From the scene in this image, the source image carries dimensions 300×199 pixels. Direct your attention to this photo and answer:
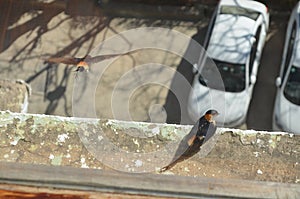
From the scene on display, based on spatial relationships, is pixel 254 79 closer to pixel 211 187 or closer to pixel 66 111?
pixel 66 111

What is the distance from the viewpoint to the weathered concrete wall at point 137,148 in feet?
10.0

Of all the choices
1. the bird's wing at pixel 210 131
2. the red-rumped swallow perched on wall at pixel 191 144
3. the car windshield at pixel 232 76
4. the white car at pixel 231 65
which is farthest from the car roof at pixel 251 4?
the red-rumped swallow perched on wall at pixel 191 144

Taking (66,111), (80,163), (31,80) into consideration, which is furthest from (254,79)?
(80,163)

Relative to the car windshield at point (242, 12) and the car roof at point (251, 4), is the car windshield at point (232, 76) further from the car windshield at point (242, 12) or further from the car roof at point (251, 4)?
the car roof at point (251, 4)

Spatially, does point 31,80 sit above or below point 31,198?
below

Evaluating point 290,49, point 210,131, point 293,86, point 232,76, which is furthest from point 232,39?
point 210,131

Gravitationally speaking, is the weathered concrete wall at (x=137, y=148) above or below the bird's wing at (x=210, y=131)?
below

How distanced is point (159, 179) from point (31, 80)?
613 centimetres

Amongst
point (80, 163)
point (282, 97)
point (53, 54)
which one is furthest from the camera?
point (53, 54)

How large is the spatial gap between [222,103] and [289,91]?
1.05m

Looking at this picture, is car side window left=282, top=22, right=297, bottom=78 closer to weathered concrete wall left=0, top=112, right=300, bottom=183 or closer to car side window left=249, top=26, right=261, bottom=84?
car side window left=249, top=26, right=261, bottom=84

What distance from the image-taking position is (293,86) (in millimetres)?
7203

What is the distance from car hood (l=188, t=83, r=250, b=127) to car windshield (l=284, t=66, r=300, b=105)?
64cm

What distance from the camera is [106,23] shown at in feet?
27.8
